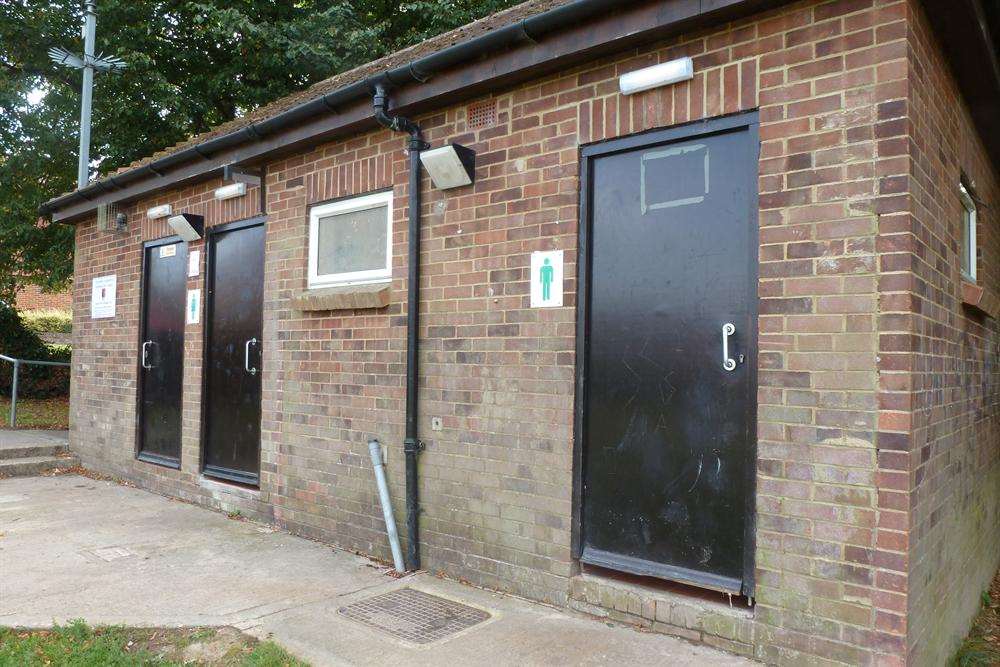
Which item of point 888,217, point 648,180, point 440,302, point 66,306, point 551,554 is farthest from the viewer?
point 66,306

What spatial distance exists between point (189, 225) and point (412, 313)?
3.15 metres

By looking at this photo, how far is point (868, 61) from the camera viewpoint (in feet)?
9.78

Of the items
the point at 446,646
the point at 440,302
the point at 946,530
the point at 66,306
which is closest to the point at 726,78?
the point at 440,302

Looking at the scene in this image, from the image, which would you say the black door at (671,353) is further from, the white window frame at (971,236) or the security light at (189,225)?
the security light at (189,225)

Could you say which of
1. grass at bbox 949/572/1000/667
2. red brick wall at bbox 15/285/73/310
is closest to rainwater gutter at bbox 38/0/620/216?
grass at bbox 949/572/1000/667

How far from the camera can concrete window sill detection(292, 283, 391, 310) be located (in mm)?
4852

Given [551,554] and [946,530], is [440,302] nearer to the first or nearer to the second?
[551,554]

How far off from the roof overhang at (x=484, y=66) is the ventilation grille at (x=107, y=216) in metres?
1.80

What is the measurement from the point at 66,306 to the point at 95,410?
27.4 m

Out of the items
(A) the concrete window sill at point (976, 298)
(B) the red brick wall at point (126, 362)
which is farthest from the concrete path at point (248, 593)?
(A) the concrete window sill at point (976, 298)

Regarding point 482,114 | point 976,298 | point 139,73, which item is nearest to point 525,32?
point 482,114

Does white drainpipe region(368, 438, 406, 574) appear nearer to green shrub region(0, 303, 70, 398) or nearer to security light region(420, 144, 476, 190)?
security light region(420, 144, 476, 190)

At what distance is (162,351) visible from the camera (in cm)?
722

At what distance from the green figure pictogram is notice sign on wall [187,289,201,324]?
4.03 m
